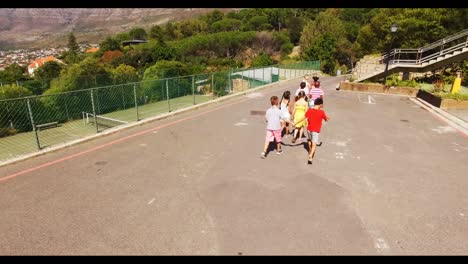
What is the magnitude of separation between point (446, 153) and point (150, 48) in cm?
7474

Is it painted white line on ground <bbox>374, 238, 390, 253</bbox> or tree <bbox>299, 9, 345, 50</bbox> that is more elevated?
tree <bbox>299, 9, 345, 50</bbox>

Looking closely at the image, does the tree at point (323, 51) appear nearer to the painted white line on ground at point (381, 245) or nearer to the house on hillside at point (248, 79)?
the house on hillside at point (248, 79)

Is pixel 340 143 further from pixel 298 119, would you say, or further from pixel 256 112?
pixel 256 112

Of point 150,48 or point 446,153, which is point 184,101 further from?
point 150,48

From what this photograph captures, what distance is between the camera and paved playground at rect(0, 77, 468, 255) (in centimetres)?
440

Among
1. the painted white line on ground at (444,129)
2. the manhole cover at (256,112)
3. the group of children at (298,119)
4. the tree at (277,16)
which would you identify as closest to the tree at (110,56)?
the tree at (277,16)

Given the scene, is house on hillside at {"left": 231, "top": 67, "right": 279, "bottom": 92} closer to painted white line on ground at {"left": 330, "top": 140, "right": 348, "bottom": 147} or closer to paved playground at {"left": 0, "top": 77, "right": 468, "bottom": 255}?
paved playground at {"left": 0, "top": 77, "right": 468, "bottom": 255}

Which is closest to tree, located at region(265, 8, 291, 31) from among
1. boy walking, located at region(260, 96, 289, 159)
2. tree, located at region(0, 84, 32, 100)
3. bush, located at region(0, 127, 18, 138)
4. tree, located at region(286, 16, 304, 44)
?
tree, located at region(286, 16, 304, 44)

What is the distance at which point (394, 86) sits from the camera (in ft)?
65.2

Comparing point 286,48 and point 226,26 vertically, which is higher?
point 226,26

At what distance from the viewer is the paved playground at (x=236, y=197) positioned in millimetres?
4398

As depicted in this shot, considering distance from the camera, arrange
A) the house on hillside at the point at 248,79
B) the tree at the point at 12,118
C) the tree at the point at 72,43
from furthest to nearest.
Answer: the tree at the point at 72,43 < the house on hillside at the point at 248,79 < the tree at the point at 12,118

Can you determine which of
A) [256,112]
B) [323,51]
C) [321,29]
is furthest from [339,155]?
[321,29]

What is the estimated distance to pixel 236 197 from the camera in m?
5.69
